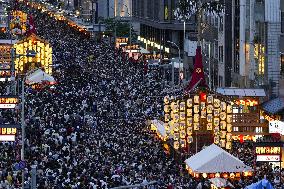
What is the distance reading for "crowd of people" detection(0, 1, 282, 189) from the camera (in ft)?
153

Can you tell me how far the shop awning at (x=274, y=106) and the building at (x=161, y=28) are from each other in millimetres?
56039

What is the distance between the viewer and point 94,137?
2343 inches

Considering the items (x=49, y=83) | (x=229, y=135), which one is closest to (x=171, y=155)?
(x=229, y=135)

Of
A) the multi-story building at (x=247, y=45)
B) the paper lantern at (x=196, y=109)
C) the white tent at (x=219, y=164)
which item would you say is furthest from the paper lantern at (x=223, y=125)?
the white tent at (x=219, y=164)

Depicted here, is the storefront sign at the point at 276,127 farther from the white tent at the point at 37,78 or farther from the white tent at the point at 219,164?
the white tent at the point at 37,78

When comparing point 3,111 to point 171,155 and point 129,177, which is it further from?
point 129,177

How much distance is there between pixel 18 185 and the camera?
4462 cm

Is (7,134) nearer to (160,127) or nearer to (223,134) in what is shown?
(223,134)

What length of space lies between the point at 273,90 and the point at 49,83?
65.9 ft

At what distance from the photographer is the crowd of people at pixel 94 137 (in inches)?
1838

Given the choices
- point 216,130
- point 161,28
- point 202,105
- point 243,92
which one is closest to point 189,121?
point 202,105

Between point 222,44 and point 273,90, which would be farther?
point 222,44

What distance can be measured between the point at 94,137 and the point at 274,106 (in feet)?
33.2

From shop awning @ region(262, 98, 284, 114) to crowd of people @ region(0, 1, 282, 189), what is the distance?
488 centimetres
